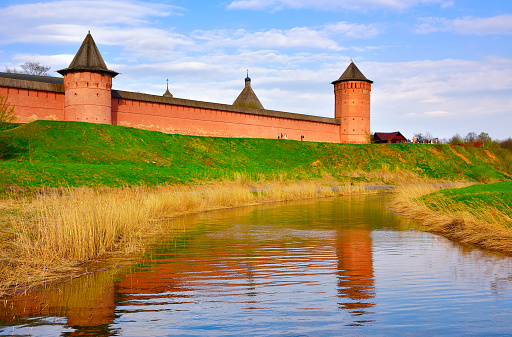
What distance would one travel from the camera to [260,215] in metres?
12.5

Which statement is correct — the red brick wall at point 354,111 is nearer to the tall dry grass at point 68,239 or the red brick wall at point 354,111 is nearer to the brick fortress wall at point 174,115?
the brick fortress wall at point 174,115

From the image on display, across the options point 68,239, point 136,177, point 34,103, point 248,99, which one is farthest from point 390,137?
point 68,239

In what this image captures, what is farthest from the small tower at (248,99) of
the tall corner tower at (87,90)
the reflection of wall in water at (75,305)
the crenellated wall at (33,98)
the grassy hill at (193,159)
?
the reflection of wall in water at (75,305)

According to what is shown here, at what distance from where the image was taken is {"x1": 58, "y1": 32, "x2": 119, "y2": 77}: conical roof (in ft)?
89.0

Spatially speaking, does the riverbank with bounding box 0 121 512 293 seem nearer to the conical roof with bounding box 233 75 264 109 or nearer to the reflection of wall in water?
the reflection of wall in water

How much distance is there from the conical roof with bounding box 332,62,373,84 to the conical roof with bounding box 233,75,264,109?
10126 millimetres

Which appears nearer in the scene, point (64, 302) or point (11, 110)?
point (64, 302)

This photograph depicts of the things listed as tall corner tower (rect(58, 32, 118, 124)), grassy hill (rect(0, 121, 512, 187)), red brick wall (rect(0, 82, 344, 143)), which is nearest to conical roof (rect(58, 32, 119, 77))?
tall corner tower (rect(58, 32, 118, 124))

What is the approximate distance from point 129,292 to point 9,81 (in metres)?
24.0

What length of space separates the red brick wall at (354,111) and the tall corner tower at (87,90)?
22350 millimetres

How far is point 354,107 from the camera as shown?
43.2 metres

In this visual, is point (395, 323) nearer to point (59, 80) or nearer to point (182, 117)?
point (182, 117)

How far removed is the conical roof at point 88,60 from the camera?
27141 mm

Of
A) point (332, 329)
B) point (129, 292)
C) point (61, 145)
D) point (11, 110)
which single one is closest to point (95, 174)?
point (61, 145)
